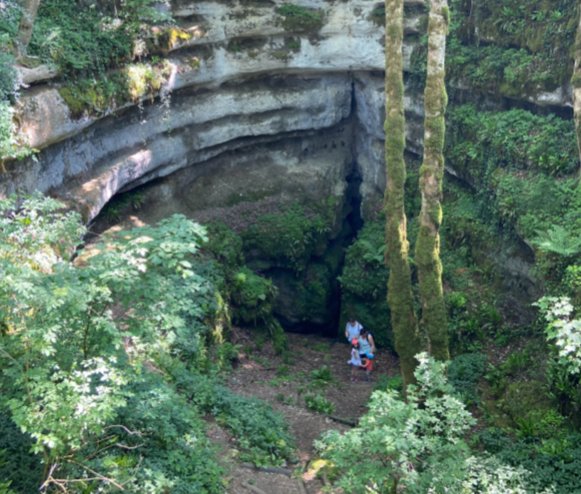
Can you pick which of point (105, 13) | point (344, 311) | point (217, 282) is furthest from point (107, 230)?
point (344, 311)

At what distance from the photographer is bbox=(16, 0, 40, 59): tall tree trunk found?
13195 millimetres

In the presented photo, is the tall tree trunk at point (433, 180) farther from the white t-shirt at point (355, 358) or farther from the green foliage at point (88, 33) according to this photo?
the green foliage at point (88, 33)

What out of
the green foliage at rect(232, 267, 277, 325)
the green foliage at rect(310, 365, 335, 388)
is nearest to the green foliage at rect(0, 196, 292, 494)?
the green foliage at rect(310, 365, 335, 388)

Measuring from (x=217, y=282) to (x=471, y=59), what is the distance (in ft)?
33.2

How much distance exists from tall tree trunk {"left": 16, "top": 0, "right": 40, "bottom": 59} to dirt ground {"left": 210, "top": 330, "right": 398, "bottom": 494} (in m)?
8.66

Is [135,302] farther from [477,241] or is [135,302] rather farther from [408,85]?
[408,85]

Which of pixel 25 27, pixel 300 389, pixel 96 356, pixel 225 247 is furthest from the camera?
pixel 225 247

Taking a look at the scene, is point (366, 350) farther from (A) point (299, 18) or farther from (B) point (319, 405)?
(A) point (299, 18)

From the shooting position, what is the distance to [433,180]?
12.7 metres

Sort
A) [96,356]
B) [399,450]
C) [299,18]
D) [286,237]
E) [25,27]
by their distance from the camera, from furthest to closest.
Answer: [286,237]
[299,18]
[25,27]
[399,450]
[96,356]

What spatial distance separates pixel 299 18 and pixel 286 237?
7.22 metres

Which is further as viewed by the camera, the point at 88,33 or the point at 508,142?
the point at 508,142

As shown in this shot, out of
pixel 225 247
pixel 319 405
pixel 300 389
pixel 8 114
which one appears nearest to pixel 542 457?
pixel 319 405

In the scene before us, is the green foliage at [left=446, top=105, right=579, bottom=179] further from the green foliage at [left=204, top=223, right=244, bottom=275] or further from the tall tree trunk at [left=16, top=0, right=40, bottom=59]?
the tall tree trunk at [left=16, top=0, right=40, bottom=59]
